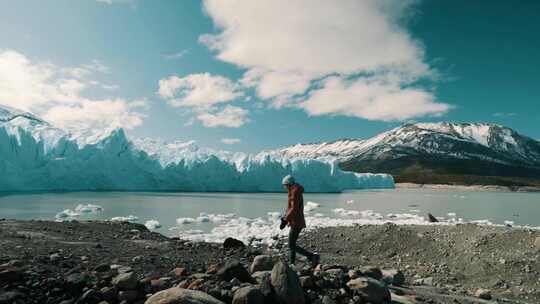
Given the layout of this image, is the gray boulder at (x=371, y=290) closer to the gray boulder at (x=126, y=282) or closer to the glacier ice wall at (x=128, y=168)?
the gray boulder at (x=126, y=282)

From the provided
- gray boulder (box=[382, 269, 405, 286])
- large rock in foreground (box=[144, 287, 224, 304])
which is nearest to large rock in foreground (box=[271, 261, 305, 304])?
large rock in foreground (box=[144, 287, 224, 304])

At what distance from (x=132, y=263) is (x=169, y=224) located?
14.3 metres

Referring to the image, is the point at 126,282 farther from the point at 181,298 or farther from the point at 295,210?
the point at 295,210

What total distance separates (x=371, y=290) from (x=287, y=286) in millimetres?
1535

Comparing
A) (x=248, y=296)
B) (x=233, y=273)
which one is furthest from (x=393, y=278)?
(x=248, y=296)

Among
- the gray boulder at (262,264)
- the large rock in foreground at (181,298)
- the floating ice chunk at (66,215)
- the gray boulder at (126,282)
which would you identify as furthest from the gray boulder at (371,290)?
the floating ice chunk at (66,215)

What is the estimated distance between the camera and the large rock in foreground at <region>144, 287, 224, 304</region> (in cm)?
460

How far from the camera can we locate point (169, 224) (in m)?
21.6

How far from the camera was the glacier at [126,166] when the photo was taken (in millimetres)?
46000

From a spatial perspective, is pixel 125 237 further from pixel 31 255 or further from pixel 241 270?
pixel 241 270

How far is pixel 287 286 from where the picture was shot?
5.37 m

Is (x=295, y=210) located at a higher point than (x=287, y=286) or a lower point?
higher

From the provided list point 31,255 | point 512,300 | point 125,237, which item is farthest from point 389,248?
point 31,255

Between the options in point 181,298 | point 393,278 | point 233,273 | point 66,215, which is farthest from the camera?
point 66,215
